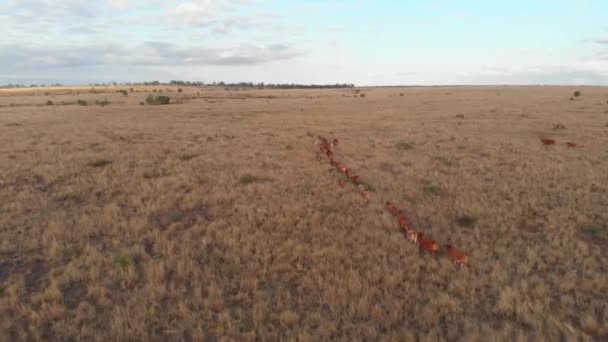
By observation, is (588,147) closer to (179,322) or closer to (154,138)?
(179,322)

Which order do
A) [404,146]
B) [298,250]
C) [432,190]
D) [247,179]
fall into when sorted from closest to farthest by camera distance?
[298,250] → [432,190] → [247,179] → [404,146]

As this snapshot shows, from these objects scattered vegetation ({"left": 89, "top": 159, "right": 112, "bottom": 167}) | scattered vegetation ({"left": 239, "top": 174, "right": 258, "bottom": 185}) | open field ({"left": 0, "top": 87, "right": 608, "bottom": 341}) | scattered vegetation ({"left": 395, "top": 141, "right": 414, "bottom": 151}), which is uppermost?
scattered vegetation ({"left": 395, "top": 141, "right": 414, "bottom": 151})

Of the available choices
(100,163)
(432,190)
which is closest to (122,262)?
(432,190)

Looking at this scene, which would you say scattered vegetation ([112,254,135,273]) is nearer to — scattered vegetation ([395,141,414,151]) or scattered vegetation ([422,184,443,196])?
scattered vegetation ([422,184,443,196])

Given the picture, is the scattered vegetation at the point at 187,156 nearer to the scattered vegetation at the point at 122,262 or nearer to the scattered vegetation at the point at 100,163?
A: the scattered vegetation at the point at 100,163

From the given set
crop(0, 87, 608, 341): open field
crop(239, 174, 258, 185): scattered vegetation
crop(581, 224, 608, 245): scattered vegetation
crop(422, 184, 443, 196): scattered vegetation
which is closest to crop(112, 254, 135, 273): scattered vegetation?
crop(0, 87, 608, 341): open field

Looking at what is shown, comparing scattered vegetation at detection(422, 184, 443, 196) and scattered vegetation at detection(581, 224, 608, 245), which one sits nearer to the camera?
scattered vegetation at detection(581, 224, 608, 245)

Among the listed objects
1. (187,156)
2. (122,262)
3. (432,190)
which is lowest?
(122,262)

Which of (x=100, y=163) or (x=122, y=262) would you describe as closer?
(x=122, y=262)

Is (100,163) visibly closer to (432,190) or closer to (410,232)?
(432,190)
